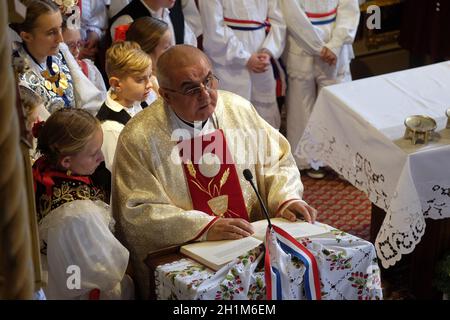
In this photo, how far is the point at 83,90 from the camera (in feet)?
13.0

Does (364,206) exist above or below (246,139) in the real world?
below

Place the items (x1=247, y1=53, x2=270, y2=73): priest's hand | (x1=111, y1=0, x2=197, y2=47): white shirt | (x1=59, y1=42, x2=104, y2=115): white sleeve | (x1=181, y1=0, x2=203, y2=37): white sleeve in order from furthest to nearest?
1. (x1=247, y1=53, x2=270, y2=73): priest's hand
2. (x1=181, y1=0, x2=203, y2=37): white sleeve
3. (x1=111, y1=0, x2=197, y2=47): white shirt
4. (x1=59, y1=42, x2=104, y2=115): white sleeve

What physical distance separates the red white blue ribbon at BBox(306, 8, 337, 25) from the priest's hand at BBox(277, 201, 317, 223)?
2631 millimetres

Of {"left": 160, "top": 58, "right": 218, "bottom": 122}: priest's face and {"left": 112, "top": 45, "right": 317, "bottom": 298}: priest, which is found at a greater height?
{"left": 160, "top": 58, "right": 218, "bottom": 122}: priest's face

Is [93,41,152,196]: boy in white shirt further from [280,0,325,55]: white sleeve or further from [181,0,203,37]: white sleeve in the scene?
[280,0,325,55]: white sleeve

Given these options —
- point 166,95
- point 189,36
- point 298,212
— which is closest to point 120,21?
point 189,36

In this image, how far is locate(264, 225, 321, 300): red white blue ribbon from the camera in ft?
8.02

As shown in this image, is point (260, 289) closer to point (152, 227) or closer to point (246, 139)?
point (152, 227)

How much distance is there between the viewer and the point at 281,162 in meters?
3.22

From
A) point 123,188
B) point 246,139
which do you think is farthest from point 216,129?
point 123,188

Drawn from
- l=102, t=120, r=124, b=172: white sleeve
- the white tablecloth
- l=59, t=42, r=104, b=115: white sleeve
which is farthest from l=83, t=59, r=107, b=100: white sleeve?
the white tablecloth

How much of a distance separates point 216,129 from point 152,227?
50 cm

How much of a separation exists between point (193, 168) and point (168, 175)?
0.36ft

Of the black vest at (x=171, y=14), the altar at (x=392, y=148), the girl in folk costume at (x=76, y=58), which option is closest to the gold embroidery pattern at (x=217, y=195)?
the altar at (x=392, y=148)
